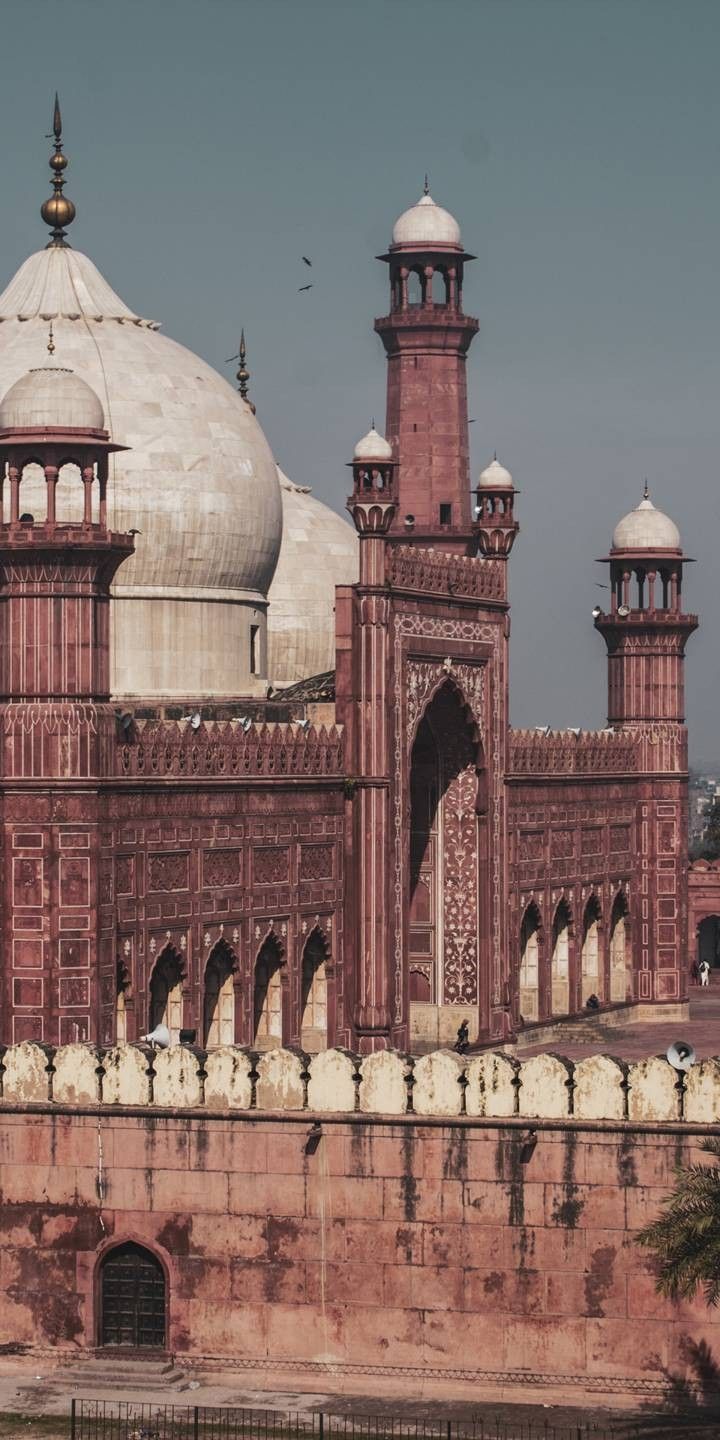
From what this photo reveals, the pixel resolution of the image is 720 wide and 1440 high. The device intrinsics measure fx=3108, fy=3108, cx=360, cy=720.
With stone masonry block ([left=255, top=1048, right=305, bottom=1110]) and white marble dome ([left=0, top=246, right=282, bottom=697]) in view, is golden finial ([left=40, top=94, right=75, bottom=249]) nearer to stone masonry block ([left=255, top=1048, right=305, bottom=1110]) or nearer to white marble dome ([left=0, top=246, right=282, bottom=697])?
white marble dome ([left=0, top=246, right=282, bottom=697])

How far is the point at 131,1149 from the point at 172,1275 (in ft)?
3.28

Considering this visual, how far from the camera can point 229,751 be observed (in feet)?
113

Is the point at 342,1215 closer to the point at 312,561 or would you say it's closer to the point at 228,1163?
the point at 228,1163

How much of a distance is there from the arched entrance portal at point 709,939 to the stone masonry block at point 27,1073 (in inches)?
1487

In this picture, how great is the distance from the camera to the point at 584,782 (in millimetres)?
44531

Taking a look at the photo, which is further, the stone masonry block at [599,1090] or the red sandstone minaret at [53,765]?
the red sandstone minaret at [53,765]

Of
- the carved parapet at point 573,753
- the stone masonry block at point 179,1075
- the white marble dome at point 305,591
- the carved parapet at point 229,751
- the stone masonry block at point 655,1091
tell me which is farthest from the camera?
the white marble dome at point 305,591

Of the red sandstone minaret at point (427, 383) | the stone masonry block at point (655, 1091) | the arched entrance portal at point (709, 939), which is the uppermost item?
the red sandstone minaret at point (427, 383)

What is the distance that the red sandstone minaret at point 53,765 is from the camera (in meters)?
30.0

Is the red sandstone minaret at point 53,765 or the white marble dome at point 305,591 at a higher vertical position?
the white marble dome at point 305,591

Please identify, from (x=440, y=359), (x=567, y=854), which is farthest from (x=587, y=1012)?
(x=440, y=359)

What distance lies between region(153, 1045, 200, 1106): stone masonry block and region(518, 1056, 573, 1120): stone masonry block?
249 centimetres

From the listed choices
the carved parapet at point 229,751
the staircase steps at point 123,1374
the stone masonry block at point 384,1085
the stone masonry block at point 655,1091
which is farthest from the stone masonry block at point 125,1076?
the carved parapet at point 229,751

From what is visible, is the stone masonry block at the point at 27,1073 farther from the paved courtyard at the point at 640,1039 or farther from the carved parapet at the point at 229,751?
the paved courtyard at the point at 640,1039
